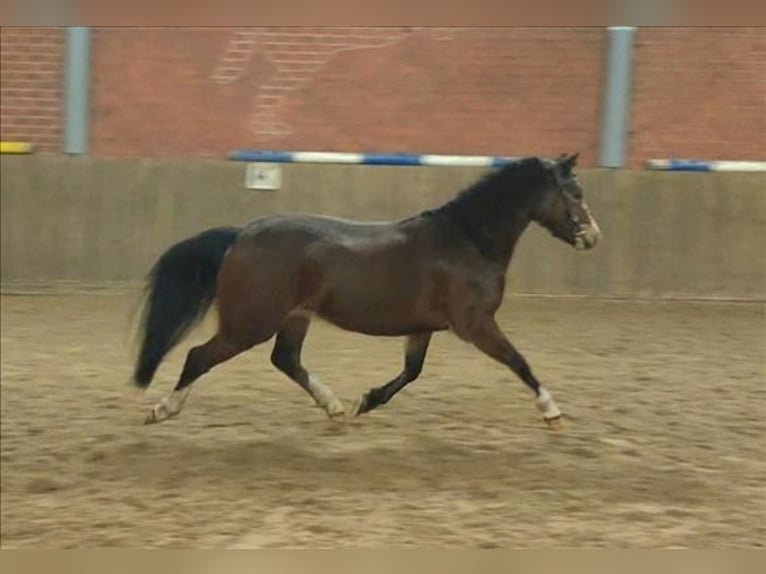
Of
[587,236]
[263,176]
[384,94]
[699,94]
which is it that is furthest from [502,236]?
[263,176]

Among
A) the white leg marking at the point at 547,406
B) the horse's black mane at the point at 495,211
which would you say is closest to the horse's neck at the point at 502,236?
the horse's black mane at the point at 495,211

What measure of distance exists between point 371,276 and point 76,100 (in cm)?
141

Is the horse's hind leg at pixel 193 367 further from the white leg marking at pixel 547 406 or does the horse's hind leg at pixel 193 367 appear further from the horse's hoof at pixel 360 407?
the white leg marking at pixel 547 406

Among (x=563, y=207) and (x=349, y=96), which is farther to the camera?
(x=349, y=96)

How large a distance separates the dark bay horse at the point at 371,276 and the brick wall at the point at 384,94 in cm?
31

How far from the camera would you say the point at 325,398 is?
1696 millimetres

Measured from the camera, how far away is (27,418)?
1760mm

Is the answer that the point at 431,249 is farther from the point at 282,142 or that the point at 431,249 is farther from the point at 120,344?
the point at 282,142

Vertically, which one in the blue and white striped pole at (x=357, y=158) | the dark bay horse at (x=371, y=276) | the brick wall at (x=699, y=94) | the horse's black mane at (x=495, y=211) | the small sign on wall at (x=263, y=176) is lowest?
the dark bay horse at (x=371, y=276)

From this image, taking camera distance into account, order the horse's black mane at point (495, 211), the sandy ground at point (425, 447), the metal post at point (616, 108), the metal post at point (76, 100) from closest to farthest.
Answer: the sandy ground at point (425, 447) → the horse's black mane at point (495, 211) → the metal post at point (616, 108) → the metal post at point (76, 100)

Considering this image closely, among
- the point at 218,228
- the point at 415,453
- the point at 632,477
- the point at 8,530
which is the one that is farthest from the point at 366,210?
the point at 8,530

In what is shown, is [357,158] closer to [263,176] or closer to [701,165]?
[263,176]

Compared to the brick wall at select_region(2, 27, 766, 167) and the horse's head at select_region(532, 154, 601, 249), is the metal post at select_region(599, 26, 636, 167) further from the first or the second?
the horse's head at select_region(532, 154, 601, 249)

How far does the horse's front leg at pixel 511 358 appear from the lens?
1.63 m
